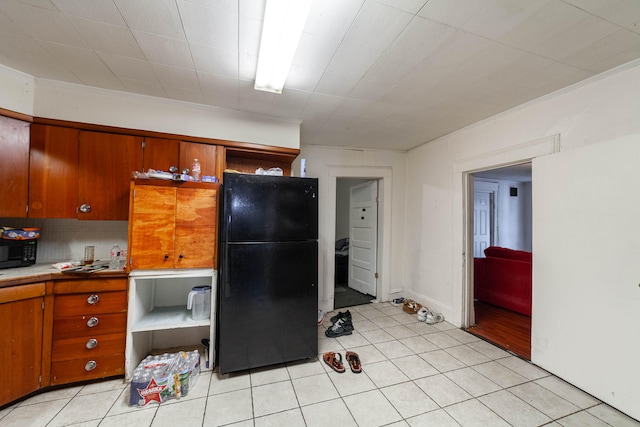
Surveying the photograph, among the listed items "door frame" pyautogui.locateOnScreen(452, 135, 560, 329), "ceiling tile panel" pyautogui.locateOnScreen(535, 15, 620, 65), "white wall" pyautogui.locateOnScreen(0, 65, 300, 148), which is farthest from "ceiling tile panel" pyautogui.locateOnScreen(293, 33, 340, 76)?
"door frame" pyautogui.locateOnScreen(452, 135, 560, 329)

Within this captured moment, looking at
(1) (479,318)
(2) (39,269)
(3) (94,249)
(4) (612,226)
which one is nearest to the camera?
(4) (612,226)

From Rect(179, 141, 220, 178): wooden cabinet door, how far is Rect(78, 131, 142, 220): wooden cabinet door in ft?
1.26

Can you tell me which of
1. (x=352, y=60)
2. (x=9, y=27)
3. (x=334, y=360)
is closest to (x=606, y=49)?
(x=352, y=60)

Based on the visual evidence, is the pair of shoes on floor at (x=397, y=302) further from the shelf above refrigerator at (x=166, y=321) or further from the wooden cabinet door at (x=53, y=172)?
the wooden cabinet door at (x=53, y=172)

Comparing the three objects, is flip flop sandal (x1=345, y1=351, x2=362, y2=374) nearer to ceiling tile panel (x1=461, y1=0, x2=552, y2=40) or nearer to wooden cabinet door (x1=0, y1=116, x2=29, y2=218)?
ceiling tile panel (x1=461, y1=0, x2=552, y2=40)

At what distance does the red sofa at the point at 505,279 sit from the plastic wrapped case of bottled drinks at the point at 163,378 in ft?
13.5

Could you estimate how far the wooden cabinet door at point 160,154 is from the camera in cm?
232

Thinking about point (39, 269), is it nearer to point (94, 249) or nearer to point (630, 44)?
point (94, 249)

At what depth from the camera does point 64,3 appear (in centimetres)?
136

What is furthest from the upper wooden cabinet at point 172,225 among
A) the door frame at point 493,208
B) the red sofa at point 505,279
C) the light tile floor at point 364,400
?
the door frame at point 493,208

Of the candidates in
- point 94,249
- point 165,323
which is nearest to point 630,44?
point 165,323

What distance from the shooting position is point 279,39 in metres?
1.59

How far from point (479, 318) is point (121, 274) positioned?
4183 millimetres

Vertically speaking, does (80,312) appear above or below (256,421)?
above
